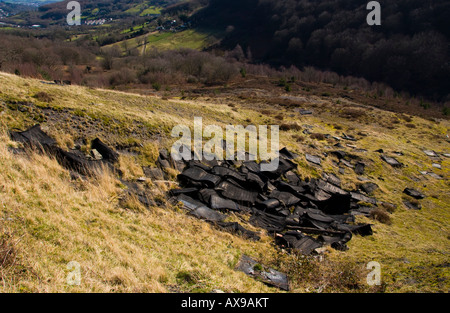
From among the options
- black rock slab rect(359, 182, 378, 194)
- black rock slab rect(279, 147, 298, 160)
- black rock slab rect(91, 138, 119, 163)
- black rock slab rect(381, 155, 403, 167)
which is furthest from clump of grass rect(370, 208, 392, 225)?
black rock slab rect(91, 138, 119, 163)

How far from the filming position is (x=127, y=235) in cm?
573

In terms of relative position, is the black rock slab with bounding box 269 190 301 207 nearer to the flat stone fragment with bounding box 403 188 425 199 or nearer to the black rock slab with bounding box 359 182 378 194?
the black rock slab with bounding box 359 182 378 194

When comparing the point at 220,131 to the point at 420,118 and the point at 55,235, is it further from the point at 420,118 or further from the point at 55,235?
the point at 420,118

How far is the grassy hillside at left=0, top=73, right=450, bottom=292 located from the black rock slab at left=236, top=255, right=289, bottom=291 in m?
0.21

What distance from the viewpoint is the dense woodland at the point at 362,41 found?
9319 cm

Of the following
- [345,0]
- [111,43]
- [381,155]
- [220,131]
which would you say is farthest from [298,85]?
[111,43]

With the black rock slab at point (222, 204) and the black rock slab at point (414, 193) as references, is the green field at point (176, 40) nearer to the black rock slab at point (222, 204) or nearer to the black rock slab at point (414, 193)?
the black rock slab at point (414, 193)

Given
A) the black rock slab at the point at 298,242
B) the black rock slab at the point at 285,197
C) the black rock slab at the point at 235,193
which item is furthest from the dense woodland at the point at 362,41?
the black rock slab at the point at 298,242

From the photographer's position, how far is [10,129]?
877cm

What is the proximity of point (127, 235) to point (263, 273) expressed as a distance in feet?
10.7

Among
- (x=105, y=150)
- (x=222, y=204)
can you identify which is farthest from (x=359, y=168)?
(x=105, y=150)

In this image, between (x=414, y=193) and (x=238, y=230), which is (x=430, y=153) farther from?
(x=238, y=230)

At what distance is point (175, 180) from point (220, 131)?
7.13m

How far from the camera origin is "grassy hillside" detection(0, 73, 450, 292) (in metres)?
4.27
